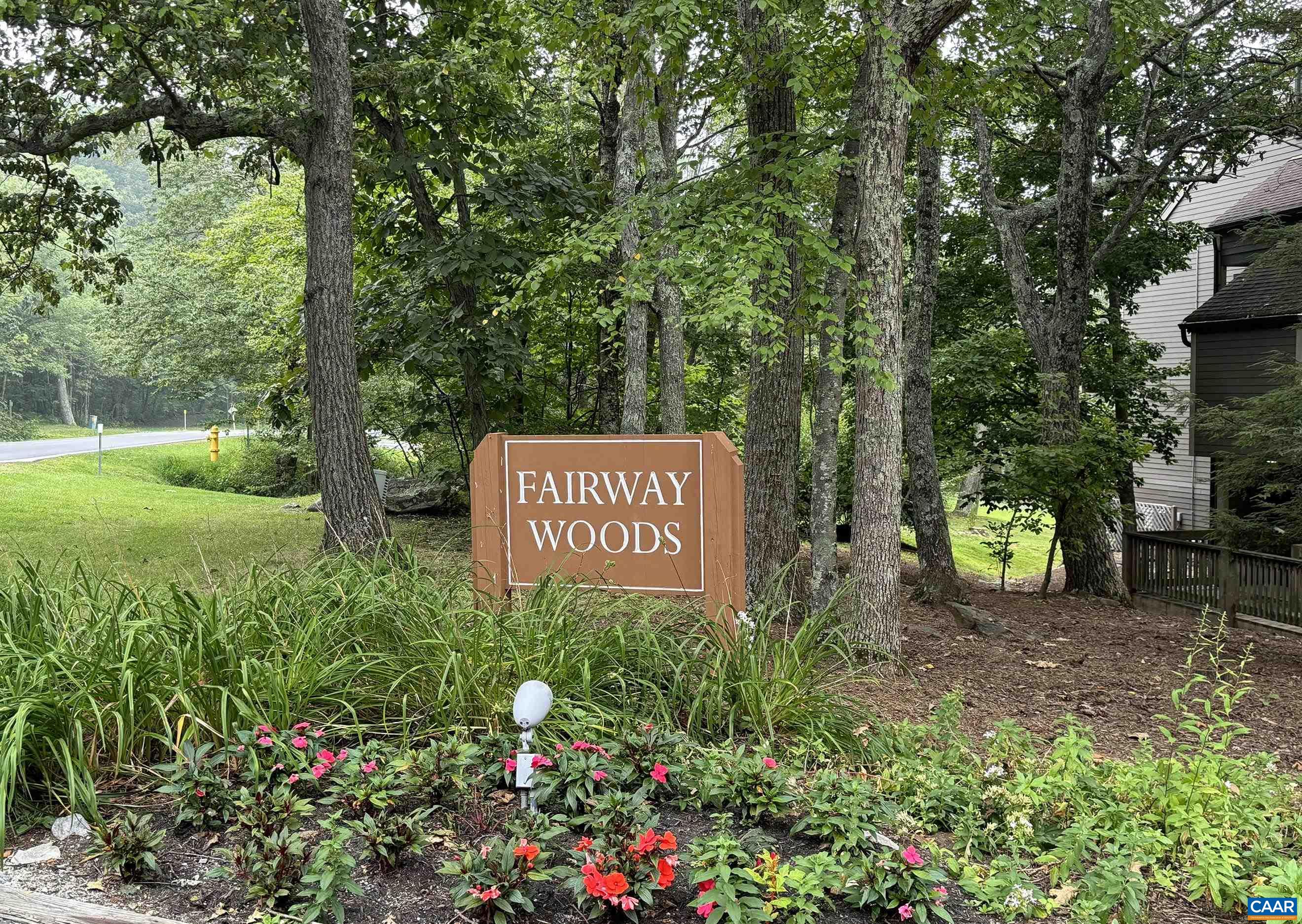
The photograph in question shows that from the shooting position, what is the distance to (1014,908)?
256cm

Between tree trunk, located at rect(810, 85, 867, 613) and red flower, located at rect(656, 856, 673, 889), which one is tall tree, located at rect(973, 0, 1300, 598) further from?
red flower, located at rect(656, 856, 673, 889)

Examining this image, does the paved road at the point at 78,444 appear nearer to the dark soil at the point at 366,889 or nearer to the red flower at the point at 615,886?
the dark soil at the point at 366,889

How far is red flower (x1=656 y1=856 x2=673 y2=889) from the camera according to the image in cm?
248

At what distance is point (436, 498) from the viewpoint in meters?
15.2

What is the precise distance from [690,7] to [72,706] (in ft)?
17.6

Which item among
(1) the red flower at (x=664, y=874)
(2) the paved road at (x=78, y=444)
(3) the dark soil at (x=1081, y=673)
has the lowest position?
(3) the dark soil at (x=1081, y=673)

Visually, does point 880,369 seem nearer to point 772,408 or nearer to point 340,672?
point 772,408

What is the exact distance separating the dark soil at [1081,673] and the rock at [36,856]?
352 cm

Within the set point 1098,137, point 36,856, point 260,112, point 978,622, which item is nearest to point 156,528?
point 260,112

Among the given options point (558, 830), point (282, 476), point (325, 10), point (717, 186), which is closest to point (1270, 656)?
point (717, 186)

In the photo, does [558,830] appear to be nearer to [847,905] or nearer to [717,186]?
[847,905]

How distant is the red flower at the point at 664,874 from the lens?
248cm

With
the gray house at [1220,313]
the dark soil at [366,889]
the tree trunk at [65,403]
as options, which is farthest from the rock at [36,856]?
the tree trunk at [65,403]

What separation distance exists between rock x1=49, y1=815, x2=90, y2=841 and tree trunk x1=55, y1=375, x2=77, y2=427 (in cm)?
5832
